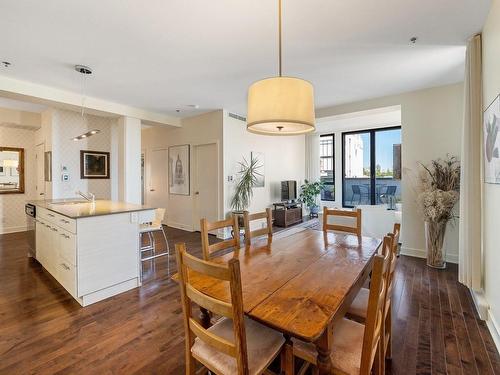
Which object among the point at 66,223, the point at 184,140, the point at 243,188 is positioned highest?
the point at 184,140

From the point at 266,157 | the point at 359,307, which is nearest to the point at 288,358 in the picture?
the point at 359,307

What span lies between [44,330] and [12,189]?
201 inches

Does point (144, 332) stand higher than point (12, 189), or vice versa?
point (12, 189)

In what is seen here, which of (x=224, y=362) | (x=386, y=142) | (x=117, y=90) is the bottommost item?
(x=224, y=362)

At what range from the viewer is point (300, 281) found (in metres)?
1.35

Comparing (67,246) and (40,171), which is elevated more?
(40,171)

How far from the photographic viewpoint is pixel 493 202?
6.79 feet

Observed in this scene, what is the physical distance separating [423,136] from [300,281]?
3697 mm

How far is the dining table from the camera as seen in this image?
3.31 feet

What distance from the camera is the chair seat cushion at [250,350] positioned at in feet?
3.63

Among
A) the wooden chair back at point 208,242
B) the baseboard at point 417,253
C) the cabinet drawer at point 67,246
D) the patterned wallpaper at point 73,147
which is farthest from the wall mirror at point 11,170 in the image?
the baseboard at point 417,253

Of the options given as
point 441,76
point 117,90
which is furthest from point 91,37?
point 441,76

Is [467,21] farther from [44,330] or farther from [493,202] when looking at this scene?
[44,330]

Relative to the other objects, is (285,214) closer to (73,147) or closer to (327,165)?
(327,165)
